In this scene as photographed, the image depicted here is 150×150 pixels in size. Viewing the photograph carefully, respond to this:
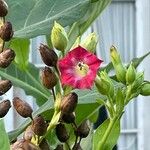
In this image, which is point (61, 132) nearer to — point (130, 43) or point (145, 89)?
point (145, 89)

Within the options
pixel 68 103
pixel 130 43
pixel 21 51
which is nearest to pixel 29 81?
pixel 21 51

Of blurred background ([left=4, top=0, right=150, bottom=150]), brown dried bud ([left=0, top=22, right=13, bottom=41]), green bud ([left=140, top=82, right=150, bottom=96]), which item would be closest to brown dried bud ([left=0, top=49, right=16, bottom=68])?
brown dried bud ([left=0, top=22, right=13, bottom=41])

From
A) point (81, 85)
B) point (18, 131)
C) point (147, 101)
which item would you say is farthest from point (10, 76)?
point (147, 101)

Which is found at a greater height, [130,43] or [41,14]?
[41,14]

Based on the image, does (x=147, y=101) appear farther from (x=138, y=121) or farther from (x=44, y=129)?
(x=44, y=129)

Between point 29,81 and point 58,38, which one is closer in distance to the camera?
point 58,38

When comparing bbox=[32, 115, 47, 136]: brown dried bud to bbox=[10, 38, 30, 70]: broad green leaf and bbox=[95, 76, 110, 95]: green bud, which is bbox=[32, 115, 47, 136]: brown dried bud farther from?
bbox=[10, 38, 30, 70]: broad green leaf

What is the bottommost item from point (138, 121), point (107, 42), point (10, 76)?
point (138, 121)
